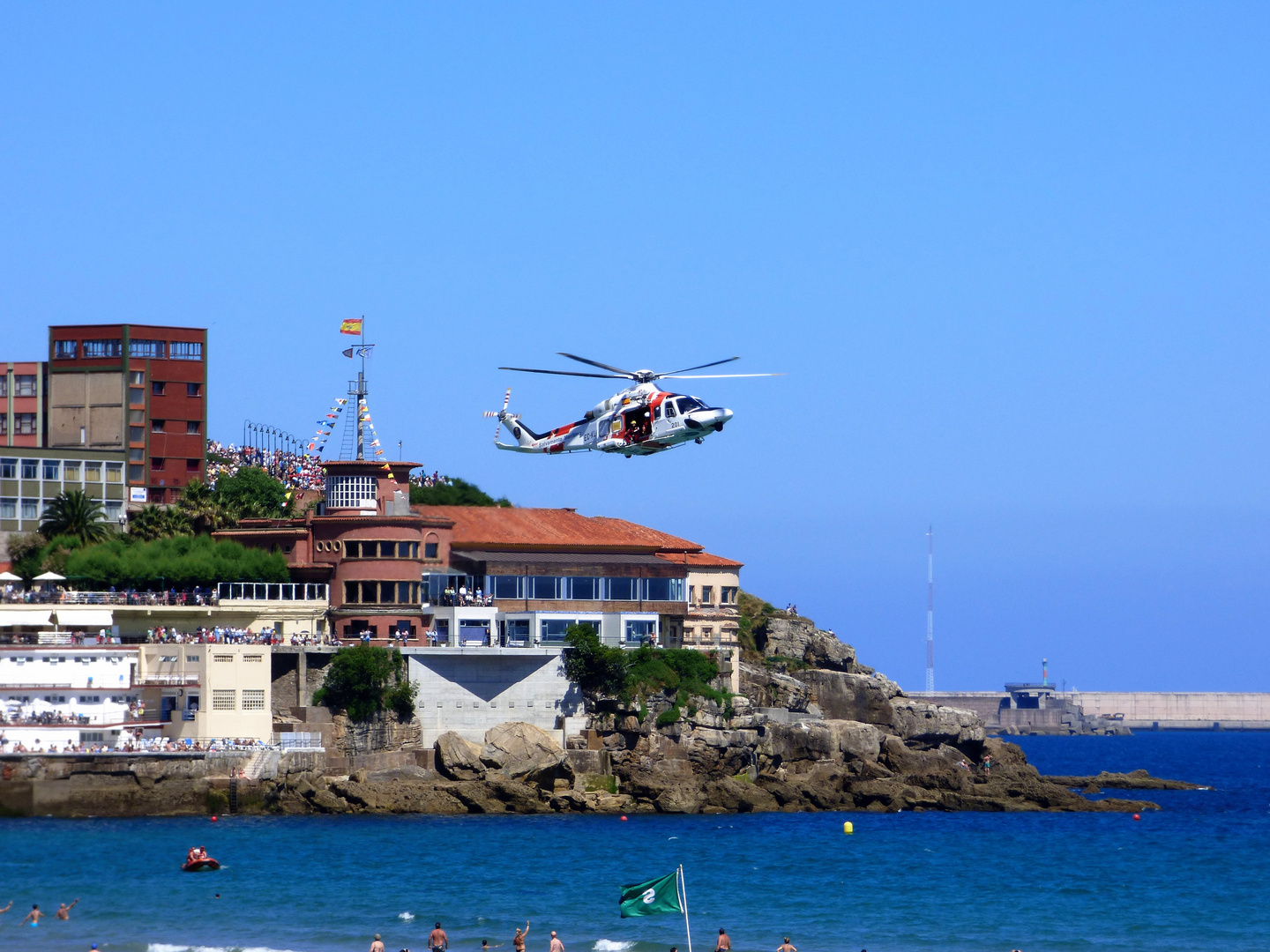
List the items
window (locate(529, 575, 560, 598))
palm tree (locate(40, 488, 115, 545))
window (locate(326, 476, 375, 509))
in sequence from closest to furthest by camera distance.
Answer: window (locate(326, 476, 375, 509))
window (locate(529, 575, 560, 598))
palm tree (locate(40, 488, 115, 545))

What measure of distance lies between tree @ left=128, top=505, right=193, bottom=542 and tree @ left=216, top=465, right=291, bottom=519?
9.48 ft

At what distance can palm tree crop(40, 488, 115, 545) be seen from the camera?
102 meters

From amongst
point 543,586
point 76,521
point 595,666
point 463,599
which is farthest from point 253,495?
point 595,666

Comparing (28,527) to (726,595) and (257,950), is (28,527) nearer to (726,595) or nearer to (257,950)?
(726,595)

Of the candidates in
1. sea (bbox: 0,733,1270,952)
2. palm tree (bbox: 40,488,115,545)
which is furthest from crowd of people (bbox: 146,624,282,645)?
palm tree (bbox: 40,488,115,545)

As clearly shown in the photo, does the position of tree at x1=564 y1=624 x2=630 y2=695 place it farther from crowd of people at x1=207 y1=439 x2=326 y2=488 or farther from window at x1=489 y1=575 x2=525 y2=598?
crowd of people at x1=207 y1=439 x2=326 y2=488

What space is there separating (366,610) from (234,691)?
8986mm

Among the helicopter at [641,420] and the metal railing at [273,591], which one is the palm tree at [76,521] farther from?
the helicopter at [641,420]

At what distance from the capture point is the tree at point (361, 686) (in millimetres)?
88750

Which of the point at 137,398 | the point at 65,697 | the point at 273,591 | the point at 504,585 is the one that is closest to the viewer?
the point at 65,697

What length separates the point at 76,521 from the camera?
337ft

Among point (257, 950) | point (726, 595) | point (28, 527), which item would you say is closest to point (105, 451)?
point (28, 527)

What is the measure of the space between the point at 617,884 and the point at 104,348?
6986 cm

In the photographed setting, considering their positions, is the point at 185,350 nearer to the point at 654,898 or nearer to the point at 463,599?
the point at 463,599
